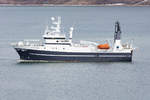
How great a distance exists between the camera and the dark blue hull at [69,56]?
113 m

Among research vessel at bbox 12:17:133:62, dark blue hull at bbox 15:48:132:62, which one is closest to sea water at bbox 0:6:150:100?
dark blue hull at bbox 15:48:132:62

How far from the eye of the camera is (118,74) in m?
103

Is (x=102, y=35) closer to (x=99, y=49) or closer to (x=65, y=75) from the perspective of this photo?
(x=99, y=49)

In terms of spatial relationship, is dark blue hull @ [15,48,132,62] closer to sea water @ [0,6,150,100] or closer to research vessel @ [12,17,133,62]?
research vessel @ [12,17,133,62]

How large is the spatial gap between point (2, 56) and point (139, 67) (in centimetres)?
2500

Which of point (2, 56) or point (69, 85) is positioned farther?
point (2, 56)

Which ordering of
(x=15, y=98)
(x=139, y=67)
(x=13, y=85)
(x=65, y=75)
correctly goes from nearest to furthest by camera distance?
(x=15, y=98), (x=13, y=85), (x=65, y=75), (x=139, y=67)

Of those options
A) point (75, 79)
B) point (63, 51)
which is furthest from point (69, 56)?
point (75, 79)

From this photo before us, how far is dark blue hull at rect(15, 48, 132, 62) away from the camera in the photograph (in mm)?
112750

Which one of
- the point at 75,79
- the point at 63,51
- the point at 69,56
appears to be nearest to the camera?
the point at 75,79

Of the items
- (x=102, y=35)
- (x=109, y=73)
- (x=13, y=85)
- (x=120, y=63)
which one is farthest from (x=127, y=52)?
(x=102, y=35)

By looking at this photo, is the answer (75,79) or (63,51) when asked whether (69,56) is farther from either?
(75,79)

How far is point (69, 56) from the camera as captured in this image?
11325 cm

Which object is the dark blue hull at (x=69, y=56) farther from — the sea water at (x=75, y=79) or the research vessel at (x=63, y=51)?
the sea water at (x=75, y=79)
